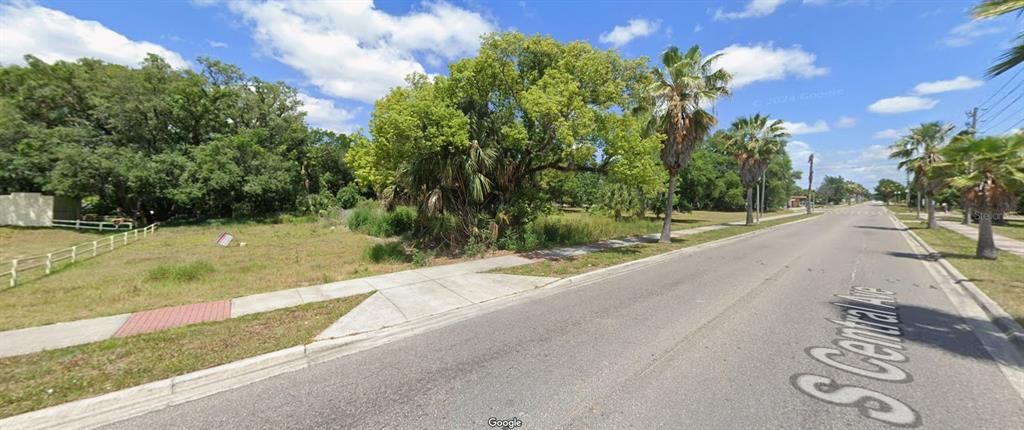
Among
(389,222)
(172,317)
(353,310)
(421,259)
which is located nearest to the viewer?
(172,317)

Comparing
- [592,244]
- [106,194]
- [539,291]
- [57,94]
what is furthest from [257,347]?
[57,94]

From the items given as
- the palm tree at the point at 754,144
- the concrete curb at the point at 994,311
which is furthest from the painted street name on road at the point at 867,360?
the palm tree at the point at 754,144

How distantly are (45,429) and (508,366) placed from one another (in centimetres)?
396

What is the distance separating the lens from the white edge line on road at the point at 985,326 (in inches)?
161

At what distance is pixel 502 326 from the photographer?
216 inches

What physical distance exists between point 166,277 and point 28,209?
81.9 feet

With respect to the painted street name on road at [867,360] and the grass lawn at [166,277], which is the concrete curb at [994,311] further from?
the grass lawn at [166,277]

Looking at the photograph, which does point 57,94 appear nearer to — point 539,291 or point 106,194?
point 106,194

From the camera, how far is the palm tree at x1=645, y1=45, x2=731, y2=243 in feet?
48.4

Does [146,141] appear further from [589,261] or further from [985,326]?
[985,326]

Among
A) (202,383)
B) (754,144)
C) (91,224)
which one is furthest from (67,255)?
(754,144)

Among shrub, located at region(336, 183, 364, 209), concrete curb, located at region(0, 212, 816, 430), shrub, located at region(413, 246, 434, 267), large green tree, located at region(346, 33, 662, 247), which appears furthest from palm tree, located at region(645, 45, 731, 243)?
shrub, located at region(336, 183, 364, 209)

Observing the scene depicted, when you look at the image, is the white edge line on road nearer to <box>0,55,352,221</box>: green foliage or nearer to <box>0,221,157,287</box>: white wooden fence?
<box>0,221,157,287</box>: white wooden fence

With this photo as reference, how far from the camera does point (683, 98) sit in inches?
591
